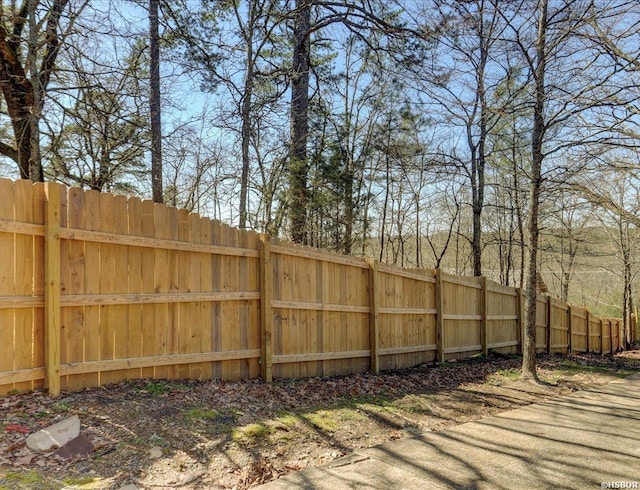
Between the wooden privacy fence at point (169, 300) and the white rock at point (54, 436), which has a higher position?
the wooden privacy fence at point (169, 300)

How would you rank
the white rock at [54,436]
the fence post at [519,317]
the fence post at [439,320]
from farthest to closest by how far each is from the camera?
1. the fence post at [519,317]
2. the fence post at [439,320]
3. the white rock at [54,436]

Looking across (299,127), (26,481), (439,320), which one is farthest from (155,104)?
(439,320)

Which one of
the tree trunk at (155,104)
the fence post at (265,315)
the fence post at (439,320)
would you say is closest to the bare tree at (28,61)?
the tree trunk at (155,104)

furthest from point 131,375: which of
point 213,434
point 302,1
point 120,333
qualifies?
point 302,1

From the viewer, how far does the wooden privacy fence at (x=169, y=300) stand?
11.9 feet

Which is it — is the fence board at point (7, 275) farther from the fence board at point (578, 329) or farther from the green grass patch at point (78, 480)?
the fence board at point (578, 329)

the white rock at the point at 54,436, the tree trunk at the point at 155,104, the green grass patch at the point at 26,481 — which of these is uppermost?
the tree trunk at the point at 155,104

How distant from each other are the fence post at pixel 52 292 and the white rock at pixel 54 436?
63cm

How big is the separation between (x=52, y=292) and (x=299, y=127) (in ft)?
20.6

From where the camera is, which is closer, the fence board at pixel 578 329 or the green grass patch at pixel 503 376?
the green grass patch at pixel 503 376

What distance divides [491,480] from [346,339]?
3.38 metres

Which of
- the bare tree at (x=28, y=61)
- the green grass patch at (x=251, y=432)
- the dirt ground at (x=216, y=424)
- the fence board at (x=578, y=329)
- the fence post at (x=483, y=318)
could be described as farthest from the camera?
the fence board at (x=578, y=329)

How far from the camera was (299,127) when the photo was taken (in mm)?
8992

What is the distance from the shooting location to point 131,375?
13.8 ft
